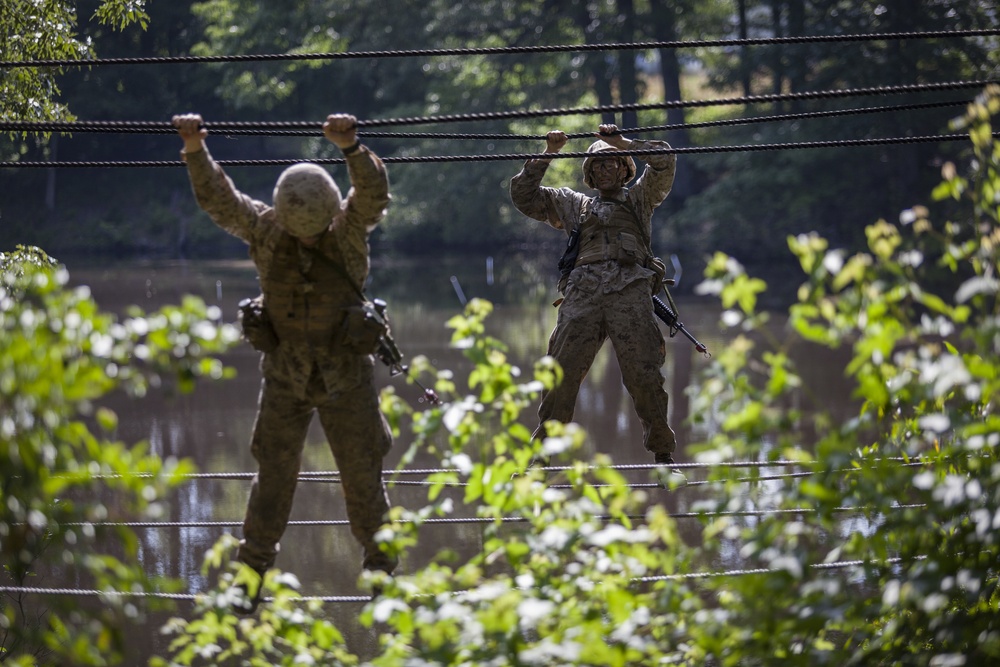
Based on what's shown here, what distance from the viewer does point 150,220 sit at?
140 feet

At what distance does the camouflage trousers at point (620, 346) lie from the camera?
19.7ft

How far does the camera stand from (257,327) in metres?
4.73

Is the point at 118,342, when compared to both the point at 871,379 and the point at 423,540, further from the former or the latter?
the point at 423,540

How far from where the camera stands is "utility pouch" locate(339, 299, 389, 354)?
4.66 meters

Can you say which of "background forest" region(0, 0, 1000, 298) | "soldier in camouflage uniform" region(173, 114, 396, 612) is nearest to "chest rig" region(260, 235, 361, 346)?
"soldier in camouflage uniform" region(173, 114, 396, 612)

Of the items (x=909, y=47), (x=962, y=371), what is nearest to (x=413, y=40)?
(x=909, y=47)

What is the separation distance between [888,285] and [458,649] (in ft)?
4.65

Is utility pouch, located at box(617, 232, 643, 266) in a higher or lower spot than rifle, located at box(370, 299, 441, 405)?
higher

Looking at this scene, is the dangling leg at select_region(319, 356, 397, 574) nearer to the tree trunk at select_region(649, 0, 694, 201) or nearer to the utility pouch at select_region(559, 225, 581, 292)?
the utility pouch at select_region(559, 225, 581, 292)

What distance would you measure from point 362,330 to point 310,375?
0.28 metres

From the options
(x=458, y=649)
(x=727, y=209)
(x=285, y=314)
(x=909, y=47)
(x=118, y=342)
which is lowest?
(x=458, y=649)

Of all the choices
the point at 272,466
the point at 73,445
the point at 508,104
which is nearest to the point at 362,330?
the point at 272,466

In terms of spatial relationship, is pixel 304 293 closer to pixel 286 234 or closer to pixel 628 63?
pixel 286 234

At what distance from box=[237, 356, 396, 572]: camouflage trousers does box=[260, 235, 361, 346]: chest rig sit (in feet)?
0.56
